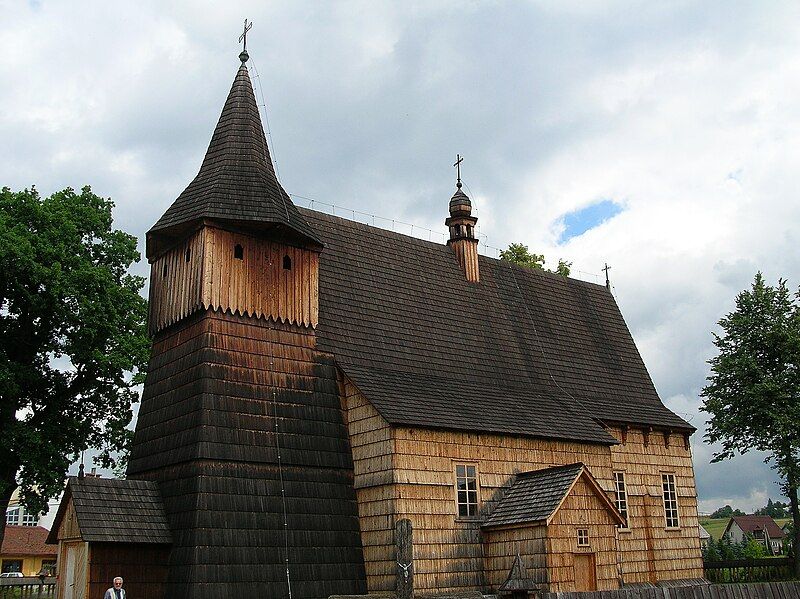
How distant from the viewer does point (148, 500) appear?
733 inches

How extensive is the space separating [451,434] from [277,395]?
14.5 feet

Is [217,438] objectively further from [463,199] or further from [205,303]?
[463,199]

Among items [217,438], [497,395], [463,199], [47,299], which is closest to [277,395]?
[217,438]

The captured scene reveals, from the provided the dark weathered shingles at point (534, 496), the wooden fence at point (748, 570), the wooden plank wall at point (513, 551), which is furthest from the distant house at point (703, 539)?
the wooden plank wall at point (513, 551)

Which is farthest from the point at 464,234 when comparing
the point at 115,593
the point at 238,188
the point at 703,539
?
the point at 703,539

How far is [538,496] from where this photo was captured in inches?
790

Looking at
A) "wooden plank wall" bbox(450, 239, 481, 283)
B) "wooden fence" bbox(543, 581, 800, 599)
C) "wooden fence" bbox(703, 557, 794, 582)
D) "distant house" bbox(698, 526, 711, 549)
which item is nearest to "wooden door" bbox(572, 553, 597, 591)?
"wooden fence" bbox(543, 581, 800, 599)

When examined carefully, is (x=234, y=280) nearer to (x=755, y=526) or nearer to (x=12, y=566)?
(x=12, y=566)

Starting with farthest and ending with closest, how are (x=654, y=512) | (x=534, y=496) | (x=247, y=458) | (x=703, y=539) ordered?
(x=703, y=539), (x=654, y=512), (x=534, y=496), (x=247, y=458)

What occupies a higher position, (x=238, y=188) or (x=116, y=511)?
(x=238, y=188)

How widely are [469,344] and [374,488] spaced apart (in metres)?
6.85

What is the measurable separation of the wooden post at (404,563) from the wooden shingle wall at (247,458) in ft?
22.8

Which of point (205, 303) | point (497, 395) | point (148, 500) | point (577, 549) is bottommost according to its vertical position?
point (577, 549)

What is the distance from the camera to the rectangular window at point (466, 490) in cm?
2058
